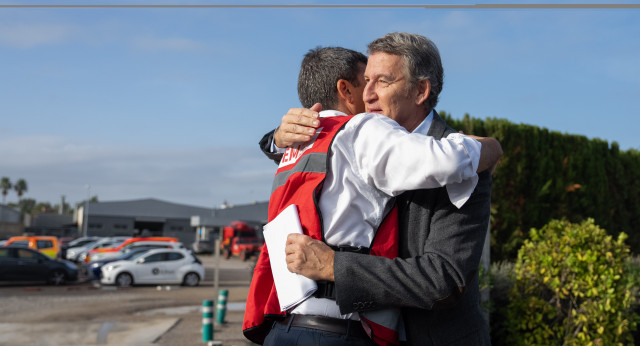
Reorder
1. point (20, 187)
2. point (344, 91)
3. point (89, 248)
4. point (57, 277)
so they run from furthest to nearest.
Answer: point (20, 187) < point (89, 248) < point (57, 277) < point (344, 91)

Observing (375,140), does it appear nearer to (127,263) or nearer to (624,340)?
(624,340)

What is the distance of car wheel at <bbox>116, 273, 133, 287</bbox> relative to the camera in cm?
2094

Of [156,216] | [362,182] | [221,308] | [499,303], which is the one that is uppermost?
[362,182]

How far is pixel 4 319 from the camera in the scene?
42.5ft

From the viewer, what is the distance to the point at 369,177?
6.20ft

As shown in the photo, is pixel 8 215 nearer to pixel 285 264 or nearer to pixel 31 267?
pixel 31 267

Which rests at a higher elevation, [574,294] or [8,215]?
[574,294]

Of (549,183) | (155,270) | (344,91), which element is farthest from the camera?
(155,270)

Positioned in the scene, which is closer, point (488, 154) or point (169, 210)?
point (488, 154)

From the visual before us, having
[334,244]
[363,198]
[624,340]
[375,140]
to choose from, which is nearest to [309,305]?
[334,244]

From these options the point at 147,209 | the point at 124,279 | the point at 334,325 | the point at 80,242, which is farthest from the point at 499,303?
the point at 147,209

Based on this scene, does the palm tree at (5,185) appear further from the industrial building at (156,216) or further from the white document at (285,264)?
the white document at (285,264)

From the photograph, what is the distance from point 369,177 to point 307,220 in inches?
10.0

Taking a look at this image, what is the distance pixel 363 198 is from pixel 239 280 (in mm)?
23111
